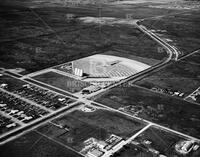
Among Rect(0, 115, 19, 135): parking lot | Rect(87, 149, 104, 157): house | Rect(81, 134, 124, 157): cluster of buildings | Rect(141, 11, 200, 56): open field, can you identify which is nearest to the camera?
Rect(87, 149, 104, 157): house

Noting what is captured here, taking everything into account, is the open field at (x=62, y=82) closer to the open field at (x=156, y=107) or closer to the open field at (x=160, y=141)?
the open field at (x=156, y=107)

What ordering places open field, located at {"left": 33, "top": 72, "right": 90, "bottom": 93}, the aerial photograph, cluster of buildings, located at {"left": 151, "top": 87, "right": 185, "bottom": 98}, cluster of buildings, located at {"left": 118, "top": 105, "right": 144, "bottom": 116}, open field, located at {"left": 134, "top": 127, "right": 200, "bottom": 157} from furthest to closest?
open field, located at {"left": 33, "top": 72, "right": 90, "bottom": 93}, cluster of buildings, located at {"left": 151, "top": 87, "right": 185, "bottom": 98}, cluster of buildings, located at {"left": 118, "top": 105, "right": 144, "bottom": 116}, the aerial photograph, open field, located at {"left": 134, "top": 127, "right": 200, "bottom": 157}

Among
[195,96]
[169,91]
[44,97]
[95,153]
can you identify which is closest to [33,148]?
[95,153]

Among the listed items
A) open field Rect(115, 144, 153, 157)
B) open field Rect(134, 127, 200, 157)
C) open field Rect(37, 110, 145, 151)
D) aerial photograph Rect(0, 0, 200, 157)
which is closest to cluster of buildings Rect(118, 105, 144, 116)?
aerial photograph Rect(0, 0, 200, 157)

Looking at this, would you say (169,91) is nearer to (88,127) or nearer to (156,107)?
(156,107)

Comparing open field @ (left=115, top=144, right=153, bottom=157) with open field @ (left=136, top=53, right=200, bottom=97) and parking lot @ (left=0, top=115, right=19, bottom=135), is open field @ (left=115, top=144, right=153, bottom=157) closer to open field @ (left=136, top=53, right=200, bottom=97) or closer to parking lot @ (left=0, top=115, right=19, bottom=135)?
parking lot @ (left=0, top=115, right=19, bottom=135)

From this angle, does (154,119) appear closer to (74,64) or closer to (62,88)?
(62,88)
